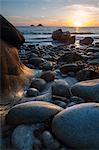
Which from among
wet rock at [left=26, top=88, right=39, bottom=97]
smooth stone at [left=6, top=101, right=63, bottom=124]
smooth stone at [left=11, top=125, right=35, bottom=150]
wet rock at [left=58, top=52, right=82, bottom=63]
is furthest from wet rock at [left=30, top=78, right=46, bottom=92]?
wet rock at [left=58, top=52, right=82, bottom=63]

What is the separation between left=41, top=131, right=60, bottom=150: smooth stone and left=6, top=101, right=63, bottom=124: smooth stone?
32cm

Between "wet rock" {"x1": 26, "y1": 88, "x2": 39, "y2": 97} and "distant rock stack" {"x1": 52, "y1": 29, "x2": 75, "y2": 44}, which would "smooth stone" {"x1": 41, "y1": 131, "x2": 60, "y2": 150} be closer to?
"wet rock" {"x1": 26, "y1": 88, "x2": 39, "y2": 97}

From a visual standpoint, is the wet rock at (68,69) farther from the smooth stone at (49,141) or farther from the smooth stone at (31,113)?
the smooth stone at (49,141)

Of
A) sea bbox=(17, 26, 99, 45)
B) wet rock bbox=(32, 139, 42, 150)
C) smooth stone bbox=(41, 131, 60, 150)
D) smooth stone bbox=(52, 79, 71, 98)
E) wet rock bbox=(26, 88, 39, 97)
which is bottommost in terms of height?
sea bbox=(17, 26, 99, 45)

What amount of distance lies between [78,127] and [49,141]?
35 cm

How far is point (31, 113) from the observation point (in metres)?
3.64

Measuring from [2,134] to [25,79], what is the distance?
8.06 feet

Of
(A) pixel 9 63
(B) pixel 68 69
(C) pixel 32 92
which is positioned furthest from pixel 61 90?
(B) pixel 68 69

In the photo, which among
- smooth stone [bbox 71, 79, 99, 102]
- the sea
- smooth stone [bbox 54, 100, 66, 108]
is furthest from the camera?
the sea

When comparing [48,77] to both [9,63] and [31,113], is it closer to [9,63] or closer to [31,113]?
[9,63]

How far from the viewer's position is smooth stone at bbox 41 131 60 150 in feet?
10.5

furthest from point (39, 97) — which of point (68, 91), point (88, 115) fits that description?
point (88, 115)

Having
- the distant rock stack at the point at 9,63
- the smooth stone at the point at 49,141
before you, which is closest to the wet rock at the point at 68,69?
the distant rock stack at the point at 9,63

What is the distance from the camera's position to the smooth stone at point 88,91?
14.8ft
